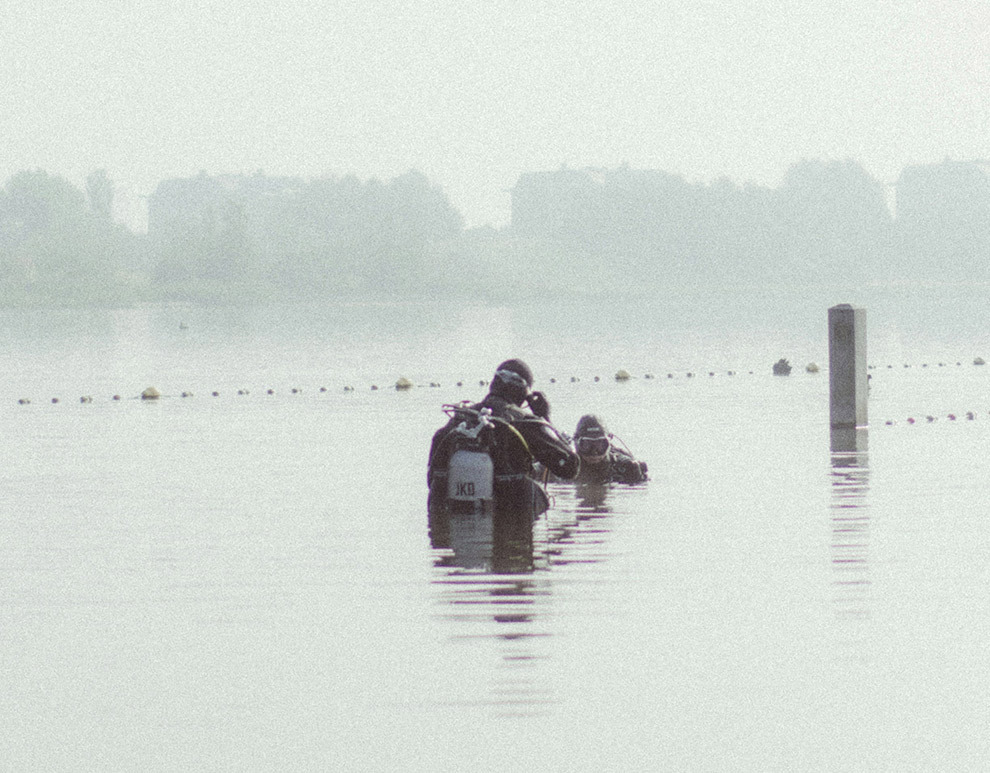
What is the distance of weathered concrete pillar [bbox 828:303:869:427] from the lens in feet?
94.3

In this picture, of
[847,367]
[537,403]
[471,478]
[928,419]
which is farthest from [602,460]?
[928,419]

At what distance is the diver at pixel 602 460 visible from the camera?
809 inches

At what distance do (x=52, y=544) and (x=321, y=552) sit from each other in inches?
97.0

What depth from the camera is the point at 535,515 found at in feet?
56.4

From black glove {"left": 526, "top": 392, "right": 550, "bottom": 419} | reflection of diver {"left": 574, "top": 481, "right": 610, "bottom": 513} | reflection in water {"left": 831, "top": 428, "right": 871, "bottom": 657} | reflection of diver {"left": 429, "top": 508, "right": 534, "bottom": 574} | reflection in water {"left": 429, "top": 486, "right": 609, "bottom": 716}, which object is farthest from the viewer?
reflection of diver {"left": 574, "top": 481, "right": 610, "bottom": 513}

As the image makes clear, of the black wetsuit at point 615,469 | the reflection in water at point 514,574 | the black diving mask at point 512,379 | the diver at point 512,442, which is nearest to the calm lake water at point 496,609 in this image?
the reflection in water at point 514,574

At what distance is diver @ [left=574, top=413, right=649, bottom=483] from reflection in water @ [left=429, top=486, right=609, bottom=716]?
36 centimetres

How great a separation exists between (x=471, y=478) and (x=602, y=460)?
423 cm

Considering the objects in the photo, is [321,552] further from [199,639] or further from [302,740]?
[302,740]

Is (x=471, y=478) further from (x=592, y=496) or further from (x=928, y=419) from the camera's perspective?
(x=928, y=419)

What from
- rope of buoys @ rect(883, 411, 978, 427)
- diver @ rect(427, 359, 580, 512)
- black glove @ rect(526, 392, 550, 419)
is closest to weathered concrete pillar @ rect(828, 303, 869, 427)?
rope of buoys @ rect(883, 411, 978, 427)

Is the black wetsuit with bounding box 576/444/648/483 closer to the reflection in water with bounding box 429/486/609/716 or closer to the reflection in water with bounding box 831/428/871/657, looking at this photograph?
the reflection in water with bounding box 429/486/609/716

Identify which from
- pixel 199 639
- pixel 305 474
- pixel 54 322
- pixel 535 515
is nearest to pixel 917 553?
pixel 535 515

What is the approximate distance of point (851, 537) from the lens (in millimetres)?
16000
